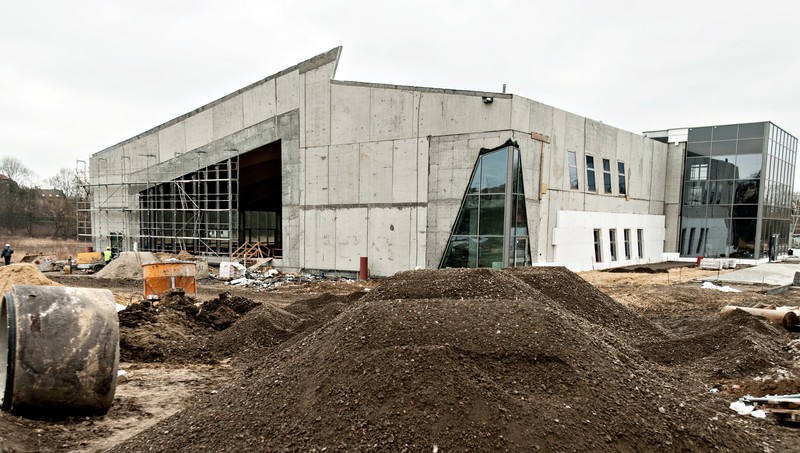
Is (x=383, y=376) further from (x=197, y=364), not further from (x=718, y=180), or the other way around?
(x=718, y=180)

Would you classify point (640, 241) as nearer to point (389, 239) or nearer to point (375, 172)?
point (389, 239)

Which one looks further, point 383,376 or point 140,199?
point 140,199

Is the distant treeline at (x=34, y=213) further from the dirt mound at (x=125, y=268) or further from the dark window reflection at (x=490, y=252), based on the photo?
the dark window reflection at (x=490, y=252)

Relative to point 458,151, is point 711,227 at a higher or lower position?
lower

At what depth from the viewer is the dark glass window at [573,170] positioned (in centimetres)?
2147

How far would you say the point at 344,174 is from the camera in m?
21.1

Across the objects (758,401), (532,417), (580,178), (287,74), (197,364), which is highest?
(287,74)

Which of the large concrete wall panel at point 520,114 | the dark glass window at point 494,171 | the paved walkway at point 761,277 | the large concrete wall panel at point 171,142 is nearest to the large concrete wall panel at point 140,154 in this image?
the large concrete wall panel at point 171,142

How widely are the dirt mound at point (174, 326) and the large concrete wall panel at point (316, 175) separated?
9824 mm

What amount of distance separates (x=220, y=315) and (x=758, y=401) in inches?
422

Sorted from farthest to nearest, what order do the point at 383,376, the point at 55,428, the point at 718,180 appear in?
the point at 718,180 → the point at 55,428 → the point at 383,376

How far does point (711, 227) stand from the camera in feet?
101

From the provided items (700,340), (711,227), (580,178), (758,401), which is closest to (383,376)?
(758,401)

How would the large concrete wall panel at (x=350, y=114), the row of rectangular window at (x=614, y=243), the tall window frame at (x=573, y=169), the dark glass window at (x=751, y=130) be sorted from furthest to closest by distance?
the dark glass window at (x=751, y=130) → the row of rectangular window at (x=614, y=243) → the tall window frame at (x=573, y=169) → the large concrete wall panel at (x=350, y=114)
